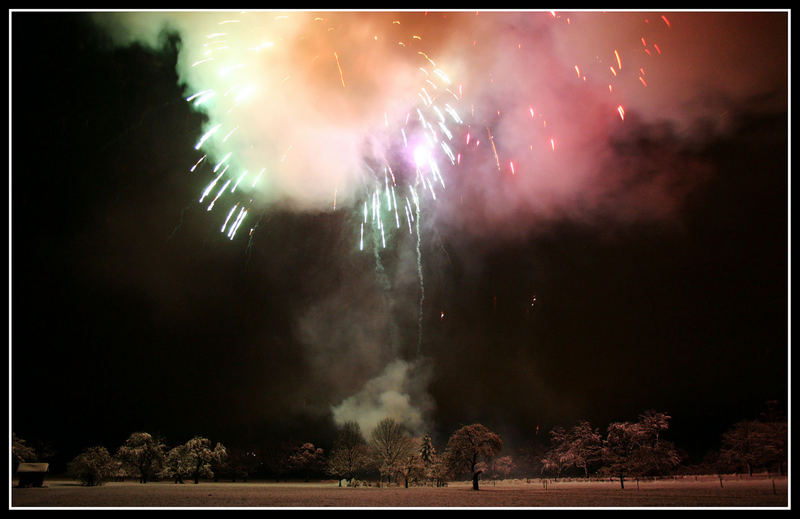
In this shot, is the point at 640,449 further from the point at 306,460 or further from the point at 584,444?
the point at 306,460

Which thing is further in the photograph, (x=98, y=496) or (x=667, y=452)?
(x=667, y=452)

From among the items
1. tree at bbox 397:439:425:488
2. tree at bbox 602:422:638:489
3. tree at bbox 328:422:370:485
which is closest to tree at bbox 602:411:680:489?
tree at bbox 602:422:638:489

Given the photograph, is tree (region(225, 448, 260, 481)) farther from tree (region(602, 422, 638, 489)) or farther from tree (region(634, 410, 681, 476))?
tree (region(634, 410, 681, 476))

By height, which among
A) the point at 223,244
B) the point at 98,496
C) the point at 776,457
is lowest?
the point at 98,496

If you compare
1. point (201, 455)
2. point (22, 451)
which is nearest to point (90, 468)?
point (22, 451)
